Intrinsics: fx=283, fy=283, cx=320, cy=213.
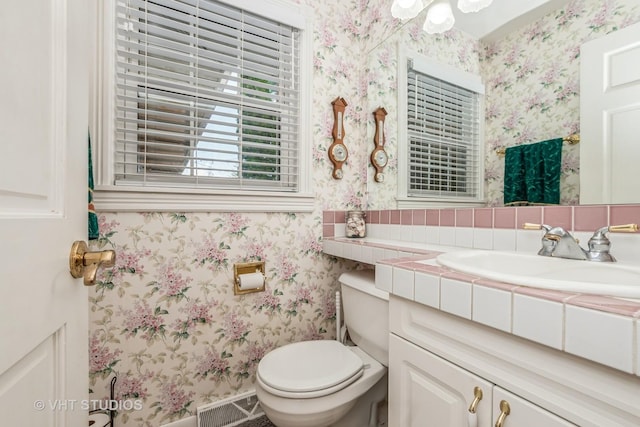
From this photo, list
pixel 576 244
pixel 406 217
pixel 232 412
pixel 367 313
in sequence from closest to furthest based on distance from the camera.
Result: 1. pixel 576 244
2. pixel 367 313
3. pixel 232 412
4. pixel 406 217

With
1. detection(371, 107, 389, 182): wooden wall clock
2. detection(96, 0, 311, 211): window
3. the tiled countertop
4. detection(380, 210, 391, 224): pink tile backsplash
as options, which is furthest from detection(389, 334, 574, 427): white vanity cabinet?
detection(371, 107, 389, 182): wooden wall clock

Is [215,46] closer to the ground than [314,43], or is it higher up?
closer to the ground

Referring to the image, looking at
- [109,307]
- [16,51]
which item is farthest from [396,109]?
[109,307]

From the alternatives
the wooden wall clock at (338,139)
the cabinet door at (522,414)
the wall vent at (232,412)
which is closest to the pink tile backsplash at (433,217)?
the wooden wall clock at (338,139)

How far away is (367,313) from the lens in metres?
1.20

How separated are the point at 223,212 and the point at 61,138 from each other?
85 cm

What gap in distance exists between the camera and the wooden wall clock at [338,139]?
5.27 ft

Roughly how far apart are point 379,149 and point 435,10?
2.31 feet

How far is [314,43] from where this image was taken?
5.10 feet

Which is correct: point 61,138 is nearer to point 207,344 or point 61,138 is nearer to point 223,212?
point 223,212

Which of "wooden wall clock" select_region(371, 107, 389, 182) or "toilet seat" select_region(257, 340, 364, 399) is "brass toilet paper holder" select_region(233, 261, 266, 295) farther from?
"wooden wall clock" select_region(371, 107, 389, 182)

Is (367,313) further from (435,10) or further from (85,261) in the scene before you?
(435,10)

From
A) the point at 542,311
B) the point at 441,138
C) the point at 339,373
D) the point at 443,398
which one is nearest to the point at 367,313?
the point at 339,373

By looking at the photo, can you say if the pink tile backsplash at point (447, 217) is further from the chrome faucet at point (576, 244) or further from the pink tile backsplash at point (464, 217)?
the chrome faucet at point (576, 244)
